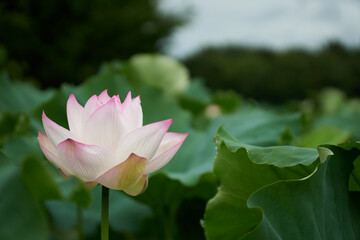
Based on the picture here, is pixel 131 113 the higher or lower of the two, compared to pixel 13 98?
higher

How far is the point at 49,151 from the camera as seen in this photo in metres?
0.33

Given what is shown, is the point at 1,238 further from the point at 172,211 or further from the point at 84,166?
the point at 172,211

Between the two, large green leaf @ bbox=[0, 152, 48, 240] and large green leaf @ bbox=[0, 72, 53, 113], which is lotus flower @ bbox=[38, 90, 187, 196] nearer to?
large green leaf @ bbox=[0, 152, 48, 240]

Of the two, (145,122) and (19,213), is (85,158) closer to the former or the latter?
(19,213)

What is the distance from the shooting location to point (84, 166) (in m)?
0.31

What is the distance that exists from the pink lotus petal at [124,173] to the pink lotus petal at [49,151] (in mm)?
38

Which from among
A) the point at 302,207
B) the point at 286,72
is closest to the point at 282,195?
the point at 302,207

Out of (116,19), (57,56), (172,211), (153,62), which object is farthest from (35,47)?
(172,211)

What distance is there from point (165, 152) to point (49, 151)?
0.30 ft

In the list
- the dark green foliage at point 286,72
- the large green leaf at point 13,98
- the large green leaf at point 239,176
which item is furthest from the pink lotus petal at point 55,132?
the dark green foliage at point 286,72

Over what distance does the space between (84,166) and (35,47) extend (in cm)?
589

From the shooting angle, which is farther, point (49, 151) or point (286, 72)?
point (286, 72)

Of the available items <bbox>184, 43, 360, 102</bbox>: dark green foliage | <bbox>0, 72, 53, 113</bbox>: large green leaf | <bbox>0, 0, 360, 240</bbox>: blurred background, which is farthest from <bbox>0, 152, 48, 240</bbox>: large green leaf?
<bbox>184, 43, 360, 102</bbox>: dark green foliage

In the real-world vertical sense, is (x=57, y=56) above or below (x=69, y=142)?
below
